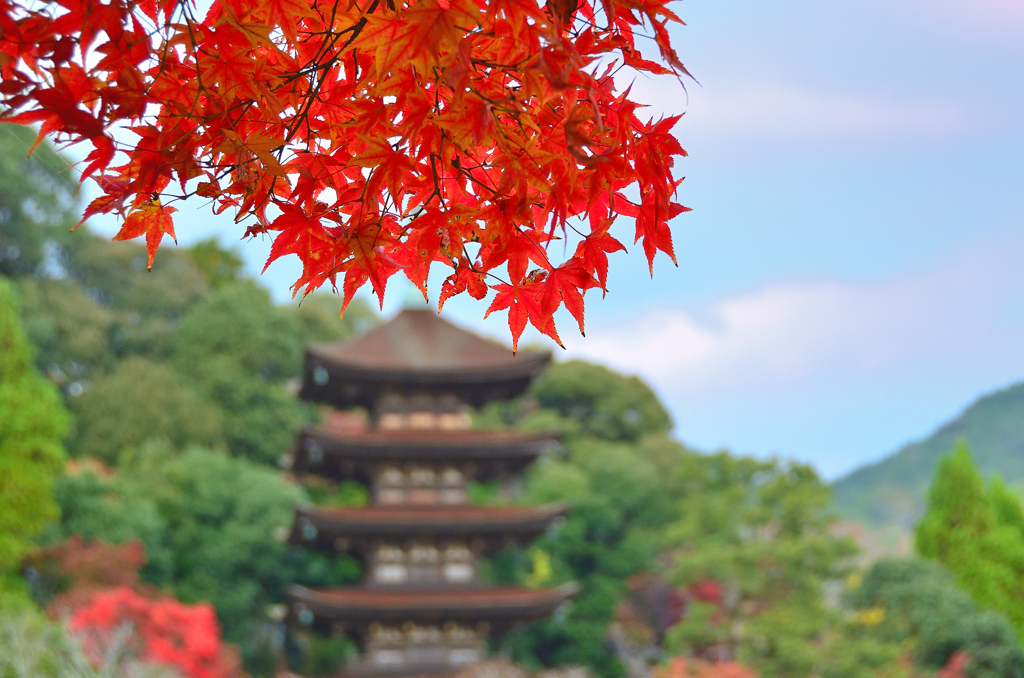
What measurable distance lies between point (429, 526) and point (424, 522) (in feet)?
0.25

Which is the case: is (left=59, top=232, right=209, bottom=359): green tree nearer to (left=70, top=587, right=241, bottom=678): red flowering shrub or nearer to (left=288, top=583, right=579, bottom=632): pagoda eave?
(left=70, top=587, right=241, bottom=678): red flowering shrub

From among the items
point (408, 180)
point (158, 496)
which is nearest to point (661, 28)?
point (408, 180)

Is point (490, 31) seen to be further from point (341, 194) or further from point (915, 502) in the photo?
point (915, 502)

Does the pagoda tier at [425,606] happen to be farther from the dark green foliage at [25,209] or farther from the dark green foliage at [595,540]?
the dark green foliage at [25,209]

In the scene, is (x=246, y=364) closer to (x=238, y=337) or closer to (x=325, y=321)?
(x=238, y=337)

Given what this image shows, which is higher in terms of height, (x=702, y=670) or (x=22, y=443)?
(x=22, y=443)

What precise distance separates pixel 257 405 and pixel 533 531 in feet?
28.8

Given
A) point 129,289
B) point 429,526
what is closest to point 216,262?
point 129,289

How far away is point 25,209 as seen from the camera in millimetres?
18016

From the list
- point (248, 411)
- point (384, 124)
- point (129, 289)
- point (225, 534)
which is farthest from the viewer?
point (129, 289)

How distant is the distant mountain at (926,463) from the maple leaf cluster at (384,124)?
22729 millimetres

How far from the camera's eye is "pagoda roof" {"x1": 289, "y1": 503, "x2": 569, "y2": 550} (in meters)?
9.68

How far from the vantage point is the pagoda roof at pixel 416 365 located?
33.3ft

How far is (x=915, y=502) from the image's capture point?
77.4 feet
